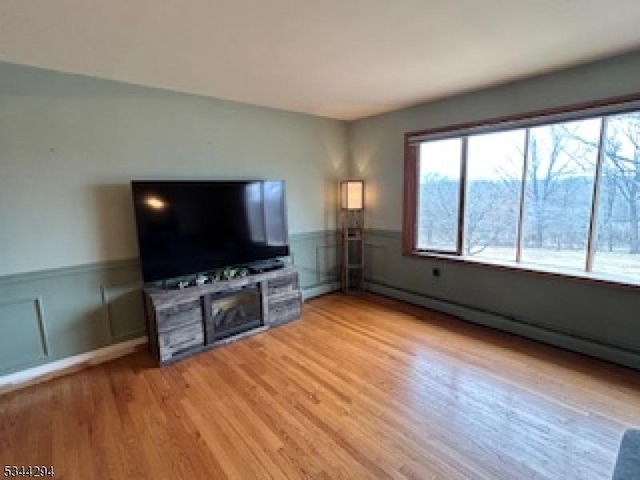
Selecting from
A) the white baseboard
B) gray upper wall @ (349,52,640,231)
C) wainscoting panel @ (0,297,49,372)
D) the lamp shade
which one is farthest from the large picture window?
wainscoting panel @ (0,297,49,372)

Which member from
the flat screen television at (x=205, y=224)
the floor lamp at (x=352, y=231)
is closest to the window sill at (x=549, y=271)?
the floor lamp at (x=352, y=231)

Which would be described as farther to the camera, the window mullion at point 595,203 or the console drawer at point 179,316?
the console drawer at point 179,316

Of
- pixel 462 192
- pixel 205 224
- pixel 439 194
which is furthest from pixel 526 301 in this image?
pixel 205 224

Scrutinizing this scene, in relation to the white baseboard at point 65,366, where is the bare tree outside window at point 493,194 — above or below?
above

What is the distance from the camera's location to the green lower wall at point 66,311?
2340mm

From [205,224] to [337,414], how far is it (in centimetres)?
195

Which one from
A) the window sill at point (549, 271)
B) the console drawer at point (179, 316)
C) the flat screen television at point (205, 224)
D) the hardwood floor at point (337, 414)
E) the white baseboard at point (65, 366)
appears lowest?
the hardwood floor at point (337, 414)

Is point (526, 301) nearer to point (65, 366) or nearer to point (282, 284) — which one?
point (282, 284)

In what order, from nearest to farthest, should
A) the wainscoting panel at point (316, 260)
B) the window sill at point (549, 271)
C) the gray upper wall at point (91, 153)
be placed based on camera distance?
the gray upper wall at point (91, 153)
the window sill at point (549, 271)
the wainscoting panel at point (316, 260)

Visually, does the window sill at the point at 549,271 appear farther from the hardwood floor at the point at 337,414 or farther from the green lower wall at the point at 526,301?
the hardwood floor at the point at 337,414

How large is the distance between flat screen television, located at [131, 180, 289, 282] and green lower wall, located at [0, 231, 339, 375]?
35 centimetres

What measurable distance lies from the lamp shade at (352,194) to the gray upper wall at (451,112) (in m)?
0.14

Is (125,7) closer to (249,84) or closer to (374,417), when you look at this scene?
(249,84)

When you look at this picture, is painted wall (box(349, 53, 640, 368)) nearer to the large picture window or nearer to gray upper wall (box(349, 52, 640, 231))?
gray upper wall (box(349, 52, 640, 231))
